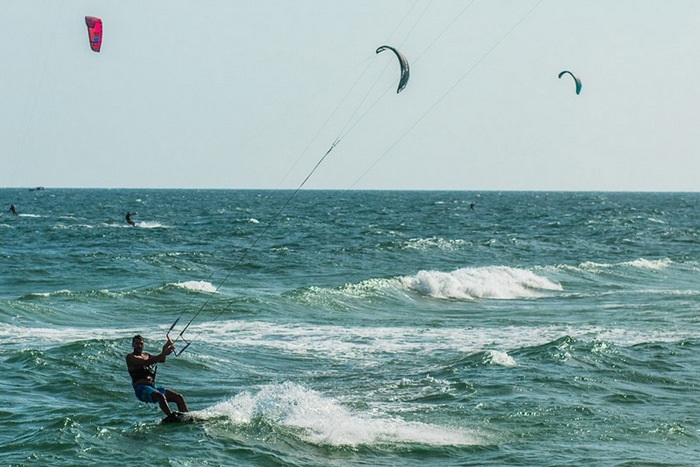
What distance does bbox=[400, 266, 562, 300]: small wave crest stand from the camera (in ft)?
95.6

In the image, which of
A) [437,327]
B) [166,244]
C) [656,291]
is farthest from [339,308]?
[166,244]

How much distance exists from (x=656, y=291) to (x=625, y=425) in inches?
685

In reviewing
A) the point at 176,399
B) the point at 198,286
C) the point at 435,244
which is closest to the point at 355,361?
the point at 176,399

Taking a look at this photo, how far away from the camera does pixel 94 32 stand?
22.7 meters

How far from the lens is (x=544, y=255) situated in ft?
141

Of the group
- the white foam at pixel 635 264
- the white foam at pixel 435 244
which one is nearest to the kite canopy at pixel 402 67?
the white foam at pixel 635 264

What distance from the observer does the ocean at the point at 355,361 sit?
38.3 ft

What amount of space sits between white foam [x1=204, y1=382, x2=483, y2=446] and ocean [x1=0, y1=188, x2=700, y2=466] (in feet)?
0.14

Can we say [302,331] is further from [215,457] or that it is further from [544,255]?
[544,255]

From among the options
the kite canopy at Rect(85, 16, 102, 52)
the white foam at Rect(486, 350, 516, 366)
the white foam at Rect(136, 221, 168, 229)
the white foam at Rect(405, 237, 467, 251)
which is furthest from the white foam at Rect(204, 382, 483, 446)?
the white foam at Rect(136, 221, 168, 229)

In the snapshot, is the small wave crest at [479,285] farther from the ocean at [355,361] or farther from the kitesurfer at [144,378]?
the kitesurfer at [144,378]

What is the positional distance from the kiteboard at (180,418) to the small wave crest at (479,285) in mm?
16880

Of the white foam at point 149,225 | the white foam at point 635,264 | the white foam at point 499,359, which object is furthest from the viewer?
the white foam at point 149,225

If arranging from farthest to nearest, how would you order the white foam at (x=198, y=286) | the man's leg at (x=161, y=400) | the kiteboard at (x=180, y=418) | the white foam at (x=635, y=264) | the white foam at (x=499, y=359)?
the white foam at (x=635, y=264) → the white foam at (x=198, y=286) → the white foam at (x=499, y=359) → the kiteboard at (x=180, y=418) → the man's leg at (x=161, y=400)
